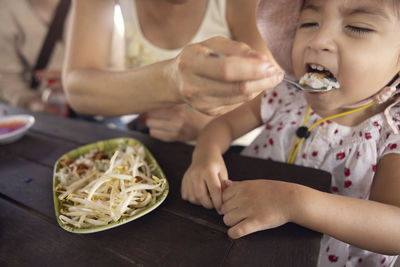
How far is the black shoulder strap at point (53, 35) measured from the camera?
7.15ft

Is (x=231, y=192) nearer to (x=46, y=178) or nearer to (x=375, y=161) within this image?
(x=375, y=161)

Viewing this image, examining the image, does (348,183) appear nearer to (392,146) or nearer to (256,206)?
(392,146)

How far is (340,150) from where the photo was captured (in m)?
0.92

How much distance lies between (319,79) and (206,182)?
0.51 meters

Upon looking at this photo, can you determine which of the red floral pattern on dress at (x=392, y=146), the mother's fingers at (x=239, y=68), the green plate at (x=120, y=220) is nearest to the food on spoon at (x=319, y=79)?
the red floral pattern on dress at (x=392, y=146)

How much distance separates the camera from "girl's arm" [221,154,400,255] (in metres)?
0.60

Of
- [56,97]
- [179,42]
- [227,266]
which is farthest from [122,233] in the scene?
[56,97]

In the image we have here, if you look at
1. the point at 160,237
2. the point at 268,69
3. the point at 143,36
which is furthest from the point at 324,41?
the point at 143,36

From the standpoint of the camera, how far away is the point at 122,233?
2.05 feet

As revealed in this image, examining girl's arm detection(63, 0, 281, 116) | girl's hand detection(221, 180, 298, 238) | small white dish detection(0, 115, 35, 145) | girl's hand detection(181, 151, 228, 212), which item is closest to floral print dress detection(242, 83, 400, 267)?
girl's hand detection(221, 180, 298, 238)

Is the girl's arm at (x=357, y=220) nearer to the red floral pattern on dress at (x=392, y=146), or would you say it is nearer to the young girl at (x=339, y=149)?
the young girl at (x=339, y=149)

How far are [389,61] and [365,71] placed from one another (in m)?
0.08

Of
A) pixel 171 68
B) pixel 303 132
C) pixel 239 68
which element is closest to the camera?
pixel 239 68

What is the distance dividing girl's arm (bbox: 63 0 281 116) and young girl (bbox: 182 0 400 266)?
0.25 m
